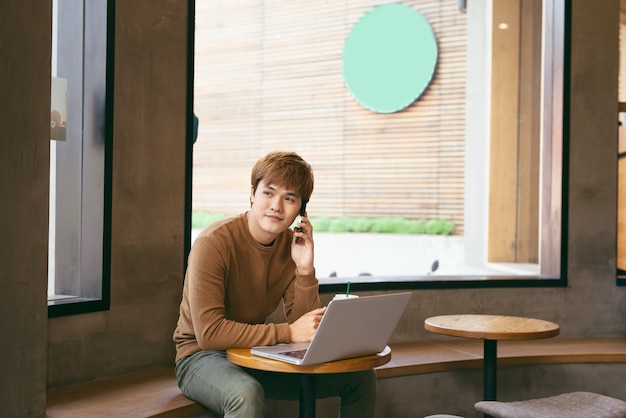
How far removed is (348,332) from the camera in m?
2.27

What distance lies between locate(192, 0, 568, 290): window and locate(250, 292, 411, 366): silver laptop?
167cm

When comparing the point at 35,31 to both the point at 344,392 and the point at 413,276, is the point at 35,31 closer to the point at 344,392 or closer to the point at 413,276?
the point at 344,392

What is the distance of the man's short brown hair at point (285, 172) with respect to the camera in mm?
2625

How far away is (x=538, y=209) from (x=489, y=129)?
0.62 metres

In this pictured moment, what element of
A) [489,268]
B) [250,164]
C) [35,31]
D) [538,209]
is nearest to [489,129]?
[538,209]

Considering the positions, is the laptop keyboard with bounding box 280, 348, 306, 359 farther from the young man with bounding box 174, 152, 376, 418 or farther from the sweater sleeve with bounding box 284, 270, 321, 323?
the sweater sleeve with bounding box 284, 270, 321, 323

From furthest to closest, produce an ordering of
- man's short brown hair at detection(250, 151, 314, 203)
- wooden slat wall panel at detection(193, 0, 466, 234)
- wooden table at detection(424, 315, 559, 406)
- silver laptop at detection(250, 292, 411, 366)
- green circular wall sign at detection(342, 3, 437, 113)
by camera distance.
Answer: green circular wall sign at detection(342, 3, 437, 113) → wooden slat wall panel at detection(193, 0, 466, 234) → wooden table at detection(424, 315, 559, 406) → man's short brown hair at detection(250, 151, 314, 203) → silver laptop at detection(250, 292, 411, 366)

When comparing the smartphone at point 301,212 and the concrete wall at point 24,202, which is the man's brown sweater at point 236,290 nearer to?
the smartphone at point 301,212

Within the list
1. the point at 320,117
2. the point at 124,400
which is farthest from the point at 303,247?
the point at 320,117


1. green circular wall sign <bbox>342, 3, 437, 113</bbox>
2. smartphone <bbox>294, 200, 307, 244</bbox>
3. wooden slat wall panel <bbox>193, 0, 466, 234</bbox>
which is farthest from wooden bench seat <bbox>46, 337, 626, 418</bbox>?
green circular wall sign <bbox>342, 3, 437, 113</bbox>

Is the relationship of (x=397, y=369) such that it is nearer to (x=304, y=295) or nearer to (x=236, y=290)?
(x=304, y=295)

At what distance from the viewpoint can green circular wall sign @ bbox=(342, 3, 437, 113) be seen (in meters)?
4.50

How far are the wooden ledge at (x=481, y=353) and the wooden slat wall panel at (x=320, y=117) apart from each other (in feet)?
2.73

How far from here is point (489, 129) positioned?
4770mm
